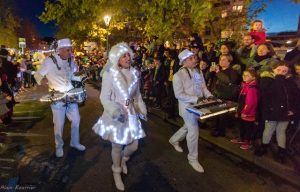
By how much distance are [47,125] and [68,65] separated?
3.22 metres

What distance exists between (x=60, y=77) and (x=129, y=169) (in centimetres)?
216

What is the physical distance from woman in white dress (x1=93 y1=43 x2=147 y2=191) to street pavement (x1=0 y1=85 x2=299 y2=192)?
Result: 2.04 ft

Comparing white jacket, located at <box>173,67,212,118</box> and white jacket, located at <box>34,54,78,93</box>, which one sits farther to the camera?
white jacket, located at <box>34,54,78,93</box>

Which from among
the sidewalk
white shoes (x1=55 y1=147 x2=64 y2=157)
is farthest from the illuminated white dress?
the sidewalk

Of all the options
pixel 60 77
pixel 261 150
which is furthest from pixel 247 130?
pixel 60 77

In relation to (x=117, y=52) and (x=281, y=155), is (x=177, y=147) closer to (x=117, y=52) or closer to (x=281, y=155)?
(x=281, y=155)

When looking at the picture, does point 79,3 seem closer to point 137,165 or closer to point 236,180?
point 137,165

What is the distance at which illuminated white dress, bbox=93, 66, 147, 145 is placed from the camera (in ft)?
14.9

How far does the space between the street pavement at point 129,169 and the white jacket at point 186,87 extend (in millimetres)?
1136

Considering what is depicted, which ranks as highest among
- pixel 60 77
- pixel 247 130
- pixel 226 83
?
pixel 60 77

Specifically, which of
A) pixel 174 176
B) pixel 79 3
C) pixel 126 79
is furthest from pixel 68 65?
pixel 79 3

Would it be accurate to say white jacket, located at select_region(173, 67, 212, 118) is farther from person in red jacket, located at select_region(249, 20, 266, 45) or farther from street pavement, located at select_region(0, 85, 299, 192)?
person in red jacket, located at select_region(249, 20, 266, 45)

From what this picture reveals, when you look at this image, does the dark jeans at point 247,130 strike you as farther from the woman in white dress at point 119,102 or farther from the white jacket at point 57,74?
the white jacket at point 57,74

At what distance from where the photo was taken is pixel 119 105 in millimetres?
4574
